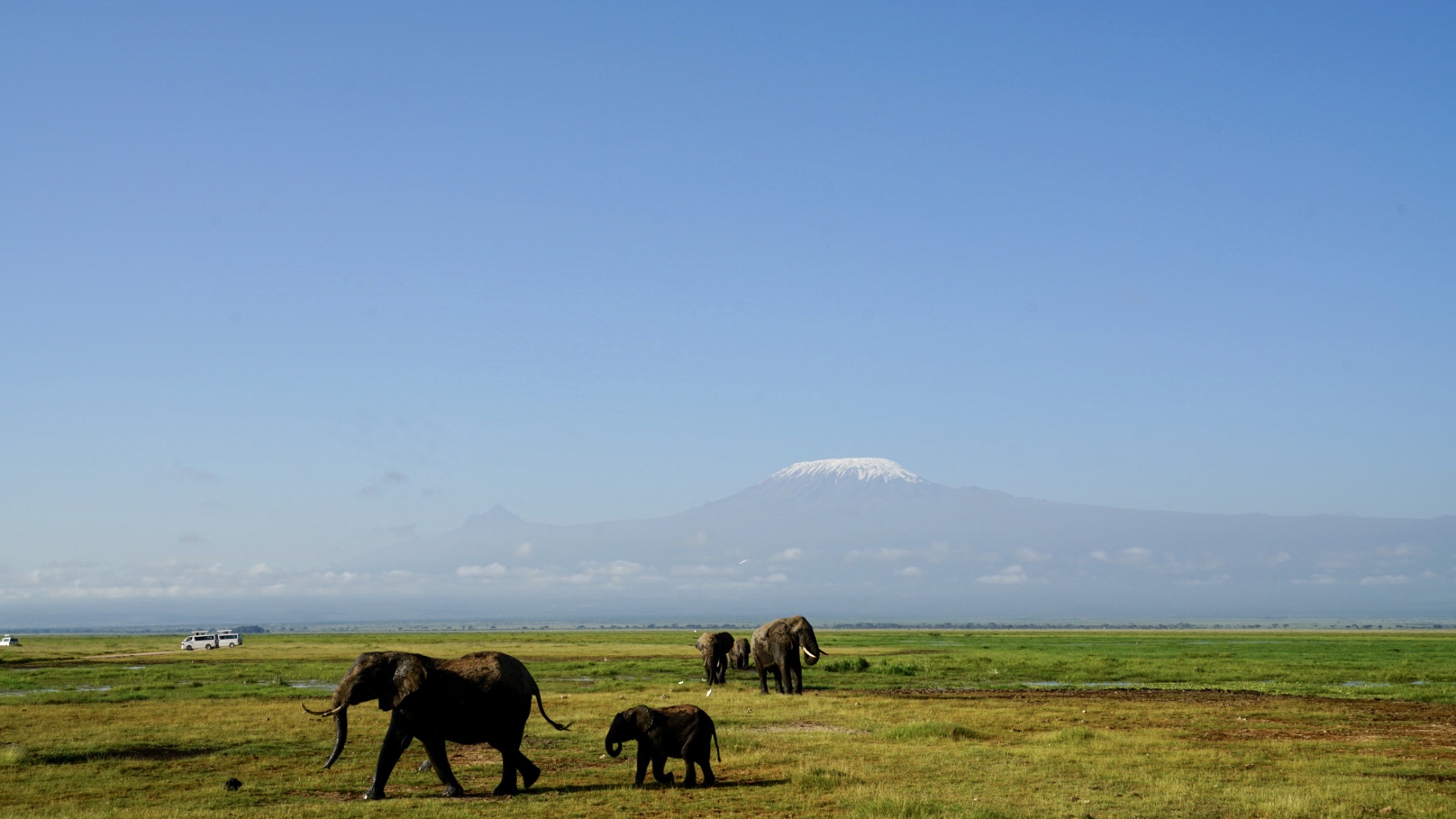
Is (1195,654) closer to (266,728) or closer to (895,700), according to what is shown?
(895,700)

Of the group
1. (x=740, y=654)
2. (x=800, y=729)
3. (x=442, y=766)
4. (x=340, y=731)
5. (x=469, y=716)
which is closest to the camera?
(x=442, y=766)

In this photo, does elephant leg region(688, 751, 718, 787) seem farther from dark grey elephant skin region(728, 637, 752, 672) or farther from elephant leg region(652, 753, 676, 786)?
dark grey elephant skin region(728, 637, 752, 672)

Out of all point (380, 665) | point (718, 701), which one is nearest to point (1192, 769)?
point (380, 665)

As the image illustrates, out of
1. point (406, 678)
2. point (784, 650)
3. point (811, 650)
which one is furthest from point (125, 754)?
point (811, 650)

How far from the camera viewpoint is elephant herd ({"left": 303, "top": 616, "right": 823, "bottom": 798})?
18.7 metres

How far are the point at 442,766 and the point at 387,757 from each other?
2.87ft

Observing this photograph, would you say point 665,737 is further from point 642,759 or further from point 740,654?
point 740,654

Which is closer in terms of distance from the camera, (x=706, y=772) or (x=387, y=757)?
(x=387, y=757)

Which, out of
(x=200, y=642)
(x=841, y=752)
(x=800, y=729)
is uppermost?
(x=841, y=752)

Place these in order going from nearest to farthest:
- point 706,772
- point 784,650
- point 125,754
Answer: point 706,772 → point 125,754 → point 784,650

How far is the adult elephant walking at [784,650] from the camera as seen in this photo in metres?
39.3

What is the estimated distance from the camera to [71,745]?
24906mm

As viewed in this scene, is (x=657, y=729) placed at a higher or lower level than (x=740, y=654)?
higher

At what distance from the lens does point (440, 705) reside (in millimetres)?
18828
